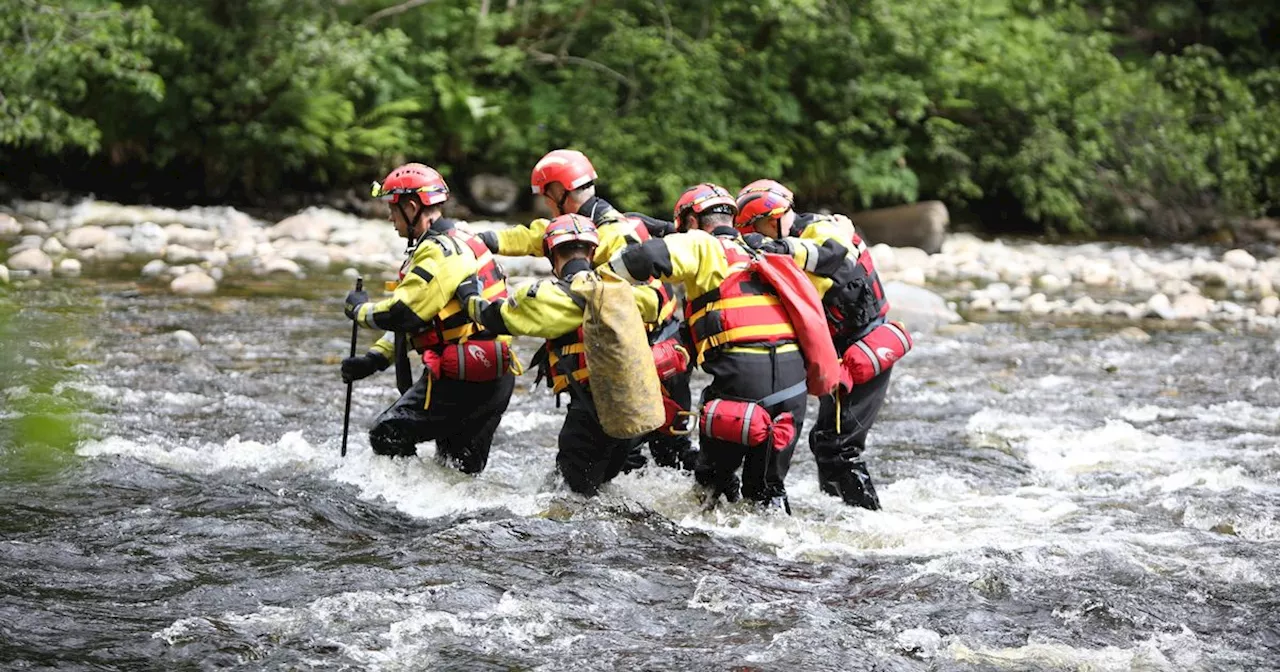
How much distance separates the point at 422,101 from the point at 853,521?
1576cm

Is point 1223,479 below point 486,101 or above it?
below

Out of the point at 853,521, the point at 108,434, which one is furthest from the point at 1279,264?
→ the point at 108,434

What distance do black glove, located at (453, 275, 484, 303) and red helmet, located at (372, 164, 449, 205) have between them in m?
0.43

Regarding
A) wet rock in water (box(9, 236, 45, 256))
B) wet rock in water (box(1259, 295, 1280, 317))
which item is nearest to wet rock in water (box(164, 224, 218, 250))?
wet rock in water (box(9, 236, 45, 256))

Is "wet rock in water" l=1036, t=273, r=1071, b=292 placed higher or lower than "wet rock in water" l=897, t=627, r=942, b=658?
higher

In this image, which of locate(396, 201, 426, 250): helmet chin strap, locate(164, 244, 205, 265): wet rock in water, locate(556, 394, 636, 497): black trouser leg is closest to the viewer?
locate(556, 394, 636, 497): black trouser leg

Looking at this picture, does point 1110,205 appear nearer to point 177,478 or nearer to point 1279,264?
point 1279,264

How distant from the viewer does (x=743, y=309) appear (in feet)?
20.6

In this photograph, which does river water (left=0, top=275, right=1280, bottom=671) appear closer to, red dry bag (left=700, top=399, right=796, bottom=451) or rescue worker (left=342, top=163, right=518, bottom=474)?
rescue worker (left=342, top=163, right=518, bottom=474)

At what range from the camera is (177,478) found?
7.28m

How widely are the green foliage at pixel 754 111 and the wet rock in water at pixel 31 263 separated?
5186mm

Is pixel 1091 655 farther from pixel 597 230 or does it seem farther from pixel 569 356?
pixel 597 230

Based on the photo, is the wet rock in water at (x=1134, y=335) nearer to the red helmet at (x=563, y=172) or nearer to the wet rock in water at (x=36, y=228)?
the red helmet at (x=563, y=172)

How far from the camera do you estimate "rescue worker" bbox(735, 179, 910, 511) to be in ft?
21.5
